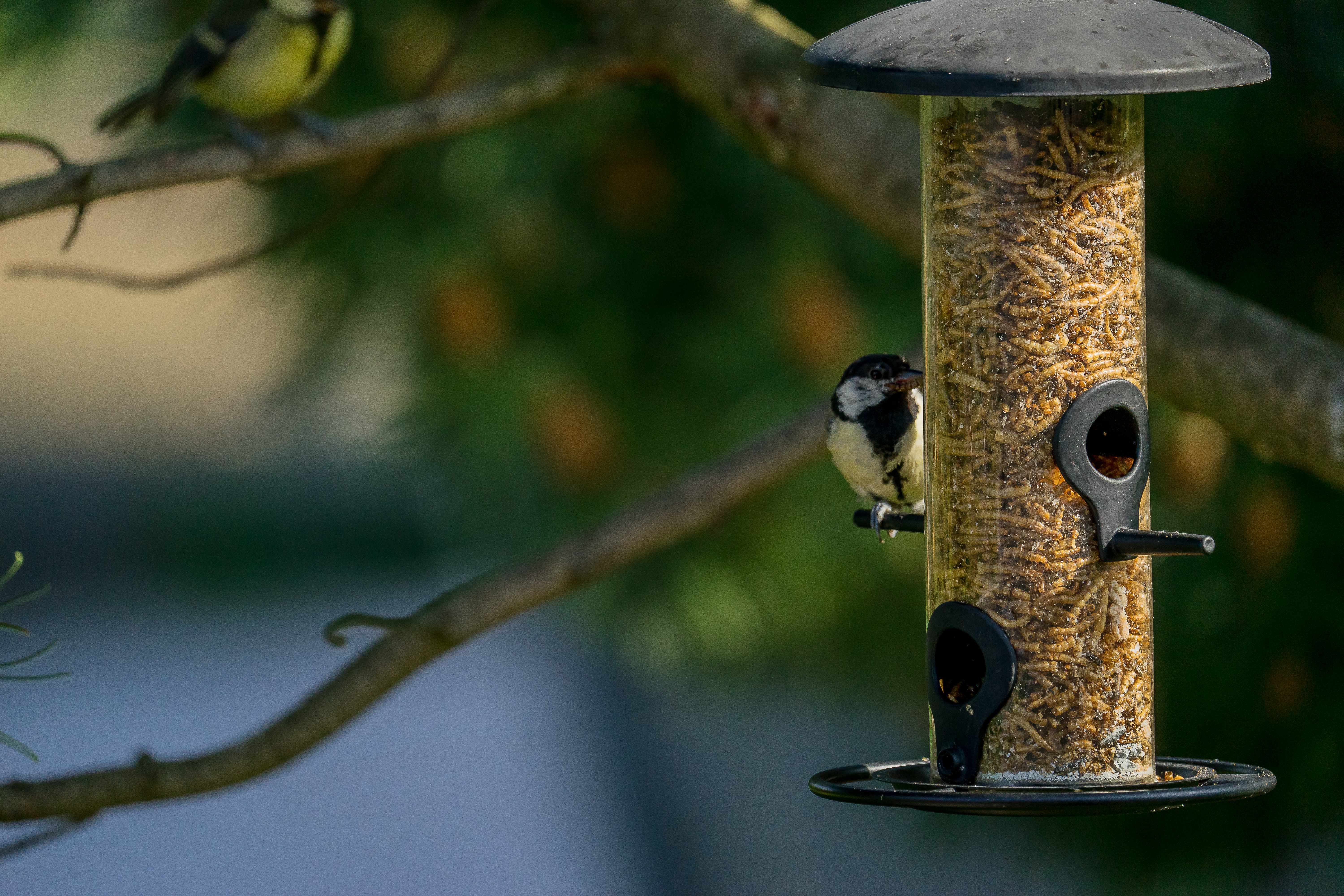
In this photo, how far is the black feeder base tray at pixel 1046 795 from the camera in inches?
52.2

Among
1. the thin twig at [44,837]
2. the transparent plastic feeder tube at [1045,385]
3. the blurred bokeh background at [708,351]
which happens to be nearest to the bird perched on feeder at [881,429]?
the transparent plastic feeder tube at [1045,385]

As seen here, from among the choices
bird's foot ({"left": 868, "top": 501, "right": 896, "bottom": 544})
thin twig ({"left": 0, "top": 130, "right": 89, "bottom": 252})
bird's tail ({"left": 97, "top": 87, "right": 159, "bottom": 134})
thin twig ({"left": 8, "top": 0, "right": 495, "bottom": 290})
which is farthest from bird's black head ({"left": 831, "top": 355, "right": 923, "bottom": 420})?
bird's tail ({"left": 97, "top": 87, "right": 159, "bottom": 134})

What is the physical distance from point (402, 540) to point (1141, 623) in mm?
6625

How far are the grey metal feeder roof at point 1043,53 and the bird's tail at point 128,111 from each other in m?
1.56

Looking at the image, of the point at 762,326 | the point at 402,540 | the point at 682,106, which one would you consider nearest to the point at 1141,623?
the point at 762,326

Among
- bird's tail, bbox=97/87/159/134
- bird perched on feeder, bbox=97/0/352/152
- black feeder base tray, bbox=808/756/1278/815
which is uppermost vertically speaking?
bird perched on feeder, bbox=97/0/352/152

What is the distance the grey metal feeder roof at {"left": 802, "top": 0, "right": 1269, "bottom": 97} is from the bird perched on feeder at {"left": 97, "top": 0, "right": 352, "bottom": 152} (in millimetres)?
1450

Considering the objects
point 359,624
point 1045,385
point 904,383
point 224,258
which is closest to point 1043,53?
point 1045,385

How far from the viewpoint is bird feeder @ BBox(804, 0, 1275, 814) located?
1577mm

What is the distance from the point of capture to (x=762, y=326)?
3.03m

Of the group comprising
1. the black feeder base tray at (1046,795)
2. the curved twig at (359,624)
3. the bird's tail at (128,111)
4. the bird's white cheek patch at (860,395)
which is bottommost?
the black feeder base tray at (1046,795)

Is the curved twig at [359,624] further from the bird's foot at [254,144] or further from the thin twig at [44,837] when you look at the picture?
the bird's foot at [254,144]

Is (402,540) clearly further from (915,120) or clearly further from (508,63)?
(915,120)

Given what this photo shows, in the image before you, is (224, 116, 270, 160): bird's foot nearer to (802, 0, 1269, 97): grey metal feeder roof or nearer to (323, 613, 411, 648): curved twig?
(323, 613, 411, 648): curved twig
